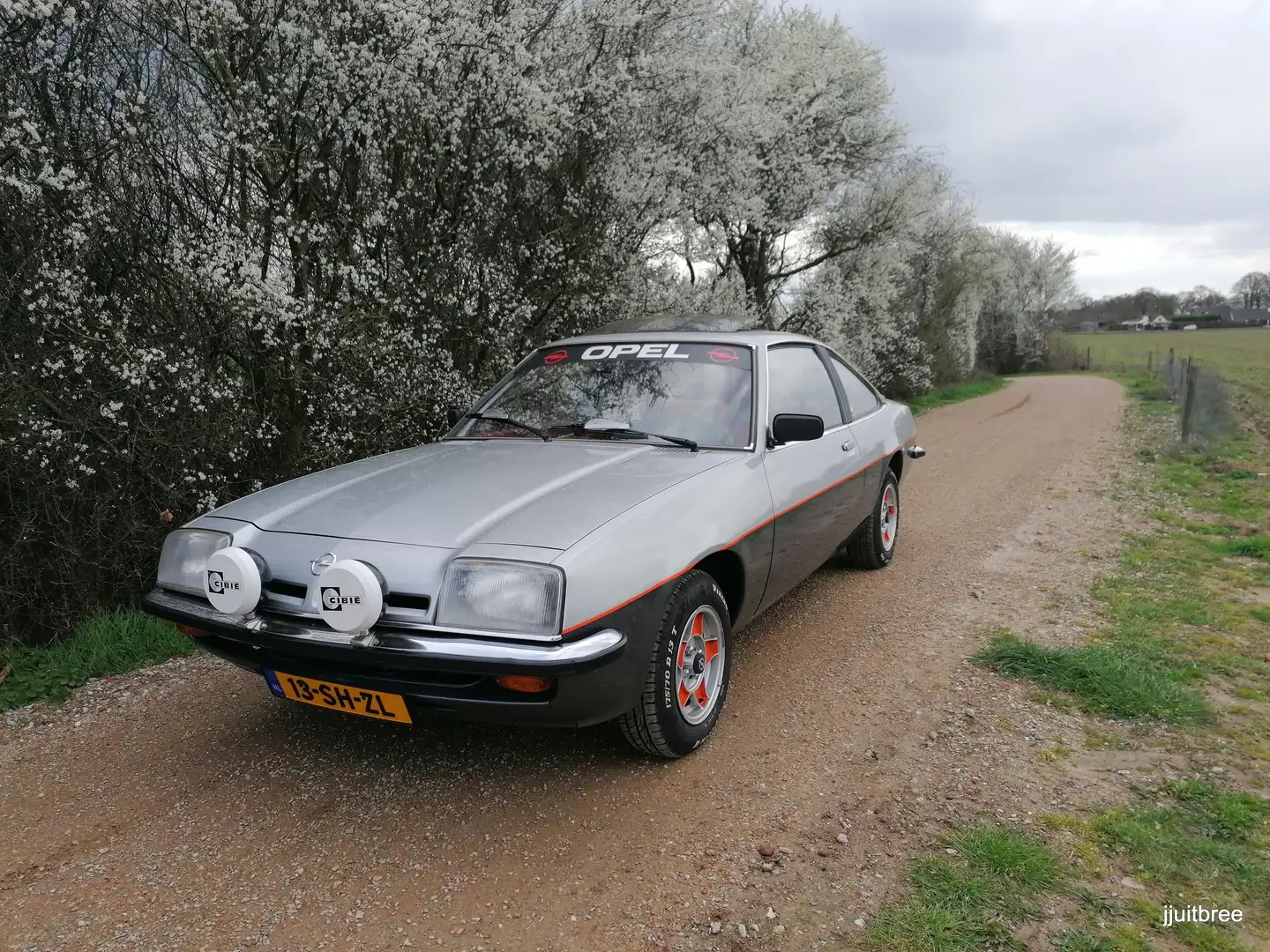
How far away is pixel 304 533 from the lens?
9.21 feet

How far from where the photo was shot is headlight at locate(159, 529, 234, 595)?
296cm

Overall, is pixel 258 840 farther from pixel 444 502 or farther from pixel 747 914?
pixel 747 914

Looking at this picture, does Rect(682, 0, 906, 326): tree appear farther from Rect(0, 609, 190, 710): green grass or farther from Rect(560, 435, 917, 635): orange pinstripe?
Rect(0, 609, 190, 710): green grass

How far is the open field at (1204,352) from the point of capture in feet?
72.2

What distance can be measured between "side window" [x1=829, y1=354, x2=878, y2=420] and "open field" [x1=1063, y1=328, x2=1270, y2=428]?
494 inches

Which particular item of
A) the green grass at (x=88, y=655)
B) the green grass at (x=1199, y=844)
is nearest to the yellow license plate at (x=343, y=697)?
the green grass at (x=88, y=655)

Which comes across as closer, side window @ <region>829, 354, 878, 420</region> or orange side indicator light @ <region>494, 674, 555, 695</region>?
orange side indicator light @ <region>494, 674, 555, 695</region>

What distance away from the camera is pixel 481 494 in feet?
9.79

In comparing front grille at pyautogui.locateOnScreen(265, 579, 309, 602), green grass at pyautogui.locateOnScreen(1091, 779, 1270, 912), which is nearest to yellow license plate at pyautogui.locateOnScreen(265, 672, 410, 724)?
front grille at pyautogui.locateOnScreen(265, 579, 309, 602)

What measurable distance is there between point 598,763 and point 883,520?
A: 329cm

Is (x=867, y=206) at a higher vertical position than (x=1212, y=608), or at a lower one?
higher

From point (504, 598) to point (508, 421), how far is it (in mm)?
1746

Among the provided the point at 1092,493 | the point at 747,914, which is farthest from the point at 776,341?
the point at 1092,493

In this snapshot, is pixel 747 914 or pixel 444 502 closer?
pixel 747 914
